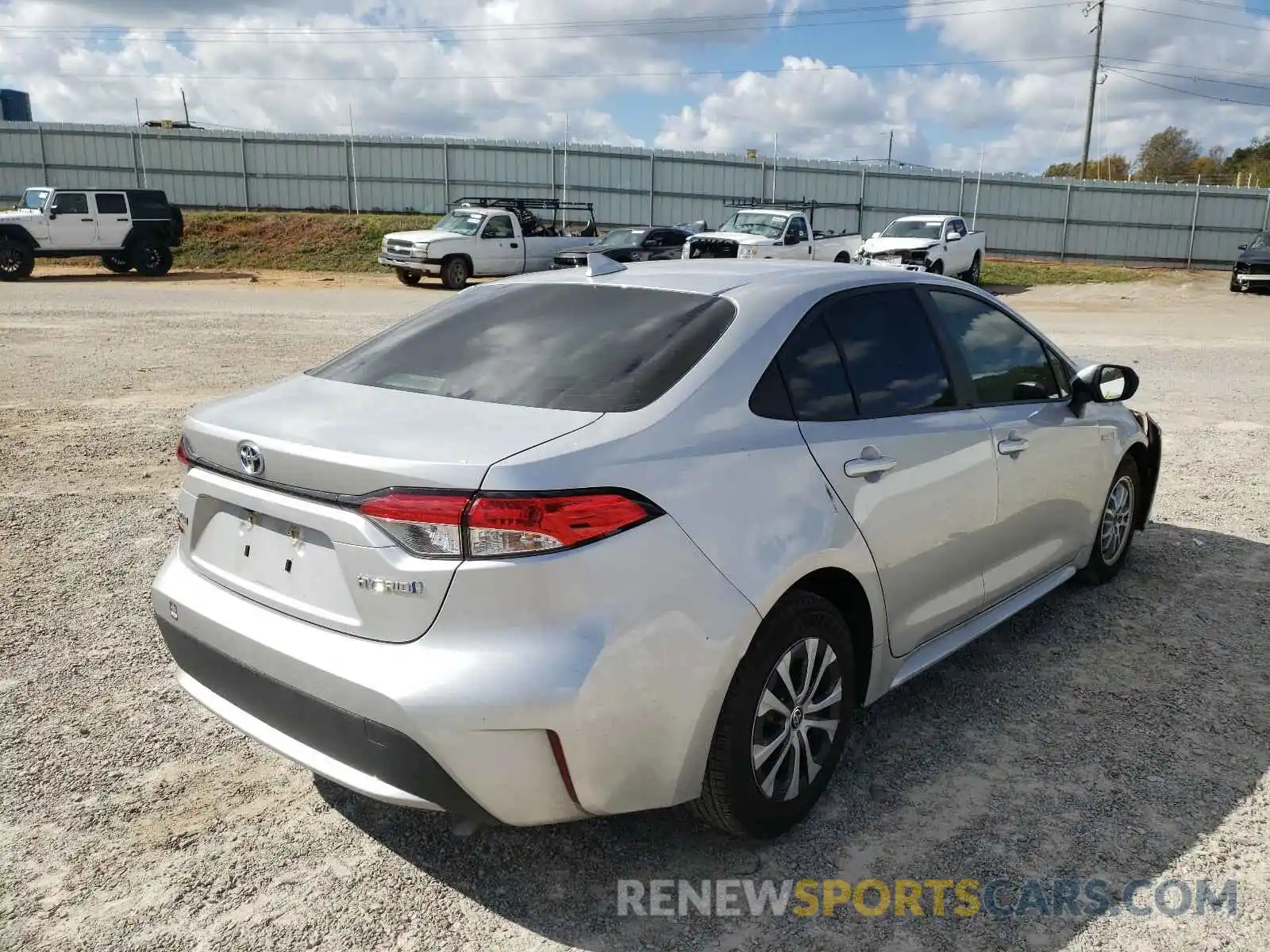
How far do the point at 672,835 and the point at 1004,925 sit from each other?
93 centimetres

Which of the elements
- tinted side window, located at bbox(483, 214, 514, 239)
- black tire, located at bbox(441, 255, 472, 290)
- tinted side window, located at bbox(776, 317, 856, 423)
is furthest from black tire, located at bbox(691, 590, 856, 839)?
tinted side window, located at bbox(483, 214, 514, 239)

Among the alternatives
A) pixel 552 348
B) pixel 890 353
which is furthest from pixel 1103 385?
pixel 552 348

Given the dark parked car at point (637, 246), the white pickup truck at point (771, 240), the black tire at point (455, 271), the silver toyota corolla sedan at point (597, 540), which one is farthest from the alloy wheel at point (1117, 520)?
the black tire at point (455, 271)

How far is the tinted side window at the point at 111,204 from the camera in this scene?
23.6 metres

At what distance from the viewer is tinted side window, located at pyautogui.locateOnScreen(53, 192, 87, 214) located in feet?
75.6

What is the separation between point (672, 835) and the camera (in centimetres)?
302

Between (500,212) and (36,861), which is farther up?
(500,212)

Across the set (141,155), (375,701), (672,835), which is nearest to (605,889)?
(672,835)

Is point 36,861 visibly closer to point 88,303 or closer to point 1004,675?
point 1004,675

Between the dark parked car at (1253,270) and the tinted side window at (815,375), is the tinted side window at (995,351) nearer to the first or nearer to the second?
the tinted side window at (815,375)

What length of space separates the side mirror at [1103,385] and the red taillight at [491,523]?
2850 mm

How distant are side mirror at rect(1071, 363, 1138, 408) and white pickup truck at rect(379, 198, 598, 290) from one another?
19.3 m

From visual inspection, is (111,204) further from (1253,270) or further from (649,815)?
(1253,270)

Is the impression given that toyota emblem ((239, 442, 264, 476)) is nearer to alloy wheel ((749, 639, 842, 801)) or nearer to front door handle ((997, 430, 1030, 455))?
alloy wheel ((749, 639, 842, 801))
